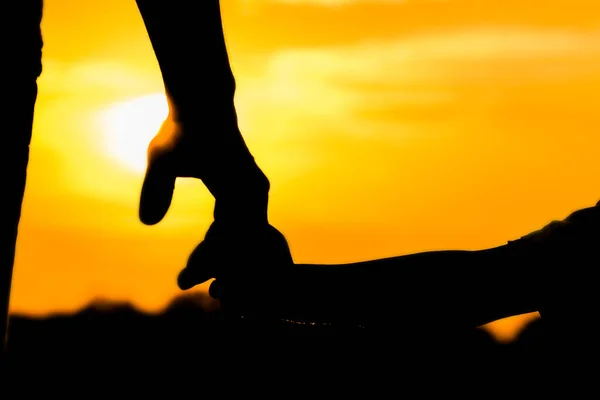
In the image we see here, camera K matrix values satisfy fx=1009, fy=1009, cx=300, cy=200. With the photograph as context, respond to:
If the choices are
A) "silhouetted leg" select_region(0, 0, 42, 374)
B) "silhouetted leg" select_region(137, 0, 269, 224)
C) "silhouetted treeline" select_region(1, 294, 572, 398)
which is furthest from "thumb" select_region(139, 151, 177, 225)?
"silhouetted treeline" select_region(1, 294, 572, 398)

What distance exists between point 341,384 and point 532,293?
50.2 ft

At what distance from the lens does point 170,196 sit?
2.67 m

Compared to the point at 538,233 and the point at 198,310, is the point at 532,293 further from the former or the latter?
the point at 198,310

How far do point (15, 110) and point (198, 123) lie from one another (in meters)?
0.55

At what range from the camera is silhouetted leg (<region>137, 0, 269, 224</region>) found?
2344 mm

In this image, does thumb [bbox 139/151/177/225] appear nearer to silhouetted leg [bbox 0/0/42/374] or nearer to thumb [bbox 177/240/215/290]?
thumb [bbox 177/240/215/290]

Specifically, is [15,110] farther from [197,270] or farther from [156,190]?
[197,270]

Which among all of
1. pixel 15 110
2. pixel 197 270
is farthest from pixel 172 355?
pixel 15 110

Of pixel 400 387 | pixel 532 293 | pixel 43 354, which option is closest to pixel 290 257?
pixel 532 293

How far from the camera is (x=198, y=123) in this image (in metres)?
2.57

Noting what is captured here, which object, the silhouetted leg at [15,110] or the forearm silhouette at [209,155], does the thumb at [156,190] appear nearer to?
the forearm silhouette at [209,155]

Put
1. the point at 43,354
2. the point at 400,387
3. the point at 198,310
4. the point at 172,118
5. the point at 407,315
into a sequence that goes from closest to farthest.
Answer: the point at 407,315 < the point at 172,118 < the point at 400,387 < the point at 43,354 < the point at 198,310

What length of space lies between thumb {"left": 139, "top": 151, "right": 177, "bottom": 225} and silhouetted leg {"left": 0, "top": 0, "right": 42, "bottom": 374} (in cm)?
49

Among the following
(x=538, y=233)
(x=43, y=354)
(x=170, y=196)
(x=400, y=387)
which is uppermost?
(x=43, y=354)
